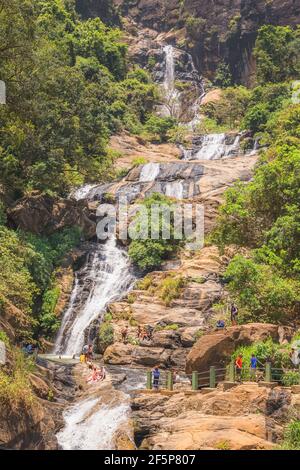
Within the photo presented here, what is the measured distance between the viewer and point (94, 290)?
4016 centimetres

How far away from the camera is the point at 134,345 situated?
33594mm

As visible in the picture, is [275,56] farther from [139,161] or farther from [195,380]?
[195,380]

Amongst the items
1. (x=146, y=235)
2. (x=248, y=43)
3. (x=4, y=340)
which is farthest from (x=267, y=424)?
(x=248, y=43)

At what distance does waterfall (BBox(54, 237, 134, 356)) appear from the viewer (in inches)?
1439

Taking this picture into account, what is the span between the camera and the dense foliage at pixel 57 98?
33.2 metres

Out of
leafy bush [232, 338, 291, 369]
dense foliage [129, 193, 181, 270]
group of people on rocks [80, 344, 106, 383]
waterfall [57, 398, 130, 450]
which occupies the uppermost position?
dense foliage [129, 193, 181, 270]

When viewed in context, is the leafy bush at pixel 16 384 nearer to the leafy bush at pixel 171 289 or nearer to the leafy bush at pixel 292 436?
the leafy bush at pixel 292 436

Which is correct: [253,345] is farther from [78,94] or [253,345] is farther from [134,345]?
[78,94]

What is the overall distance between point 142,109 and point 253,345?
163ft

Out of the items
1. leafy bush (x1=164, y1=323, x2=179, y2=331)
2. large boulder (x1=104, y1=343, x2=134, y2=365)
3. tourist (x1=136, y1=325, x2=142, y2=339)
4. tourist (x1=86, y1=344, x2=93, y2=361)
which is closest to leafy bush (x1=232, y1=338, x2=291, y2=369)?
leafy bush (x1=164, y1=323, x2=179, y2=331)

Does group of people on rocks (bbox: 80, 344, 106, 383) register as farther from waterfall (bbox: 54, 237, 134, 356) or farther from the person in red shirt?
the person in red shirt
